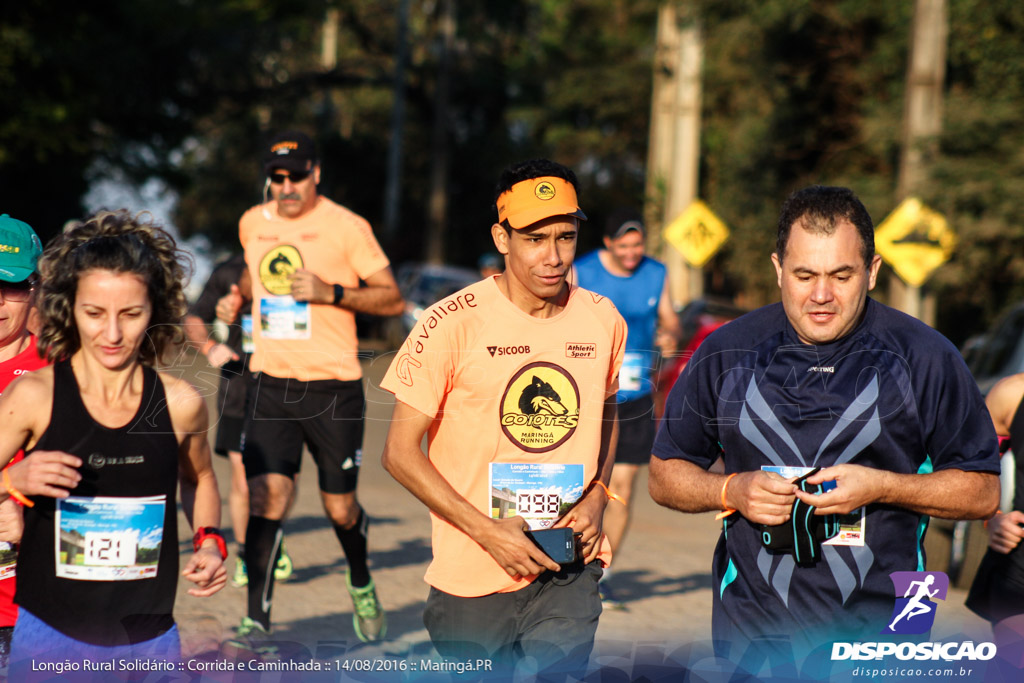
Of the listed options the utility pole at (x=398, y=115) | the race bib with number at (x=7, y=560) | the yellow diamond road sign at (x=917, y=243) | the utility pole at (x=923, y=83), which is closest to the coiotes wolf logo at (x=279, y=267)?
the race bib with number at (x=7, y=560)

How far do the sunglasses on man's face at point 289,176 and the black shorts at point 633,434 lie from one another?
2.47 meters

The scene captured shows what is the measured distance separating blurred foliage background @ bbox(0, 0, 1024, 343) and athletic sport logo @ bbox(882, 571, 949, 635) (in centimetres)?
1046

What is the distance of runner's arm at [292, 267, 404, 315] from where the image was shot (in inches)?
247

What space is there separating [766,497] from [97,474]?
179 cm

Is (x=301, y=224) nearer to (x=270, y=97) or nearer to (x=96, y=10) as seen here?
(x=96, y=10)

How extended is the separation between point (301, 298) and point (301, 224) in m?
0.51

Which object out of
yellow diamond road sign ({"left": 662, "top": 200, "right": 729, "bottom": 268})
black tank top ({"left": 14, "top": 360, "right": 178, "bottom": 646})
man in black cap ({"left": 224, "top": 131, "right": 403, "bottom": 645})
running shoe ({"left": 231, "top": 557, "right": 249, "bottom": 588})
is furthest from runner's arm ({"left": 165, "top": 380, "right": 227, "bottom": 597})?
yellow diamond road sign ({"left": 662, "top": 200, "right": 729, "bottom": 268})

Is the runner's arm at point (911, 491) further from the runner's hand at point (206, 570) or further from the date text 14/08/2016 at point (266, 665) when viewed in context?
the runner's hand at point (206, 570)

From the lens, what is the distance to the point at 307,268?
258 inches

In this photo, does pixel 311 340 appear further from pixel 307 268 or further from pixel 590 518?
pixel 590 518

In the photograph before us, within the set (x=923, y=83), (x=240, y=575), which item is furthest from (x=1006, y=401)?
(x=923, y=83)

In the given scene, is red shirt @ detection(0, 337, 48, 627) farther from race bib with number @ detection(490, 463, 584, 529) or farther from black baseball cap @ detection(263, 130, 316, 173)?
black baseball cap @ detection(263, 130, 316, 173)

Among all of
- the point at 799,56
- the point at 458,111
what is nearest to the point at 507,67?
the point at 458,111

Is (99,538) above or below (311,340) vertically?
below
